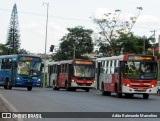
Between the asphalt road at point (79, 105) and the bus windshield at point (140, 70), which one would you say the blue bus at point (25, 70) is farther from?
the asphalt road at point (79, 105)

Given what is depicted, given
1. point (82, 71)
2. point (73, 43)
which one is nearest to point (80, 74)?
point (82, 71)

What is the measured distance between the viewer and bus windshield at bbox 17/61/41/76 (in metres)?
42.5

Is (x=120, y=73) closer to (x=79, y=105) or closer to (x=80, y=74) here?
(x=79, y=105)

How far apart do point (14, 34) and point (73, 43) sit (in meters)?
17.0

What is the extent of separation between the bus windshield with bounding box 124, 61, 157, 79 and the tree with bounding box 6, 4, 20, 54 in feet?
257

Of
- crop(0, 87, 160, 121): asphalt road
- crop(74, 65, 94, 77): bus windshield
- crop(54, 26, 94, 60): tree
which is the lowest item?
crop(0, 87, 160, 121): asphalt road

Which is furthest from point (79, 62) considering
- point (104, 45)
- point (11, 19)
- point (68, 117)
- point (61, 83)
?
point (11, 19)

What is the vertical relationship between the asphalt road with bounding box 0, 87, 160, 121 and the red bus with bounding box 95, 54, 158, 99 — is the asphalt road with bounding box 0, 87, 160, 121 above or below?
below

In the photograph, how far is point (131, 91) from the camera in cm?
3200

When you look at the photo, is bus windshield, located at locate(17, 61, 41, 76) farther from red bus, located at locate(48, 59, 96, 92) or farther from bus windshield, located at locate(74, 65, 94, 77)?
bus windshield, located at locate(74, 65, 94, 77)

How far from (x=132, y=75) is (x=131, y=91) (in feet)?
3.23

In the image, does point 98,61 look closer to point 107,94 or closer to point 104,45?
point 107,94

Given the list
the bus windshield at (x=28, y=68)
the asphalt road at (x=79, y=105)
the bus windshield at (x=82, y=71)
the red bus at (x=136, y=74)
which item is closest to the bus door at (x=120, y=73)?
the red bus at (x=136, y=74)

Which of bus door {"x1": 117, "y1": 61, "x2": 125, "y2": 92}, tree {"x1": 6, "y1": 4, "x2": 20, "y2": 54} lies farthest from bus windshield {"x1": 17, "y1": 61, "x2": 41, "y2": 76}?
tree {"x1": 6, "y1": 4, "x2": 20, "y2": 54}
